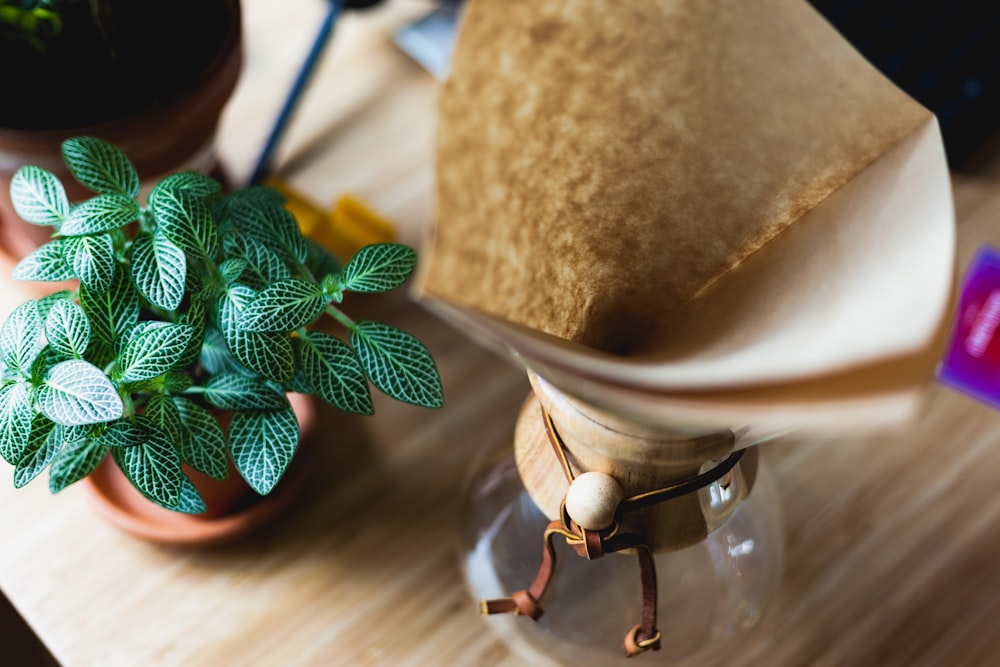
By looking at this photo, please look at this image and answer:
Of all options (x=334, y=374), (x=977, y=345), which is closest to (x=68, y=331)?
(x=334, y=374)

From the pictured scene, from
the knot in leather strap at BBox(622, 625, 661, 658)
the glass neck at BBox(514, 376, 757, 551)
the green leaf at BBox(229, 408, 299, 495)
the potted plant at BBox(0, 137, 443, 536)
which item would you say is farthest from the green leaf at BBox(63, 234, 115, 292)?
the knot in leather strap at BBox(622, 625, 661, 658)

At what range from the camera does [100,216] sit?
20.1 inches

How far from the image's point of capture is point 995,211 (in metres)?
0.82

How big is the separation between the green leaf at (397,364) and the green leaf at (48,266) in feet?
0.53

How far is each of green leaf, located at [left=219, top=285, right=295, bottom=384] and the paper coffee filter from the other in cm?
10

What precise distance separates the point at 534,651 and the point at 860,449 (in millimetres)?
294

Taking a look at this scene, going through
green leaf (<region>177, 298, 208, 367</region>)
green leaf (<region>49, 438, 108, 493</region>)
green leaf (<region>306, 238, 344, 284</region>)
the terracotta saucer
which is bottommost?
the terracotta saucer

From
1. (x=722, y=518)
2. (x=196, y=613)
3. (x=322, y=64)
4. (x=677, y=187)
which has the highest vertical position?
(x=677, y=187)

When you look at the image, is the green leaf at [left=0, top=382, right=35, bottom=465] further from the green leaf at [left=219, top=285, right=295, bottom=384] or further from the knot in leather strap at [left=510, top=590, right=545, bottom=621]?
the knot in leather strap at [left=510, top=590, right=545, bottom=621]

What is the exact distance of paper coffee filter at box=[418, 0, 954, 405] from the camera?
0.46 meters

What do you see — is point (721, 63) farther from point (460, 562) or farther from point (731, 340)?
point (460, 562)

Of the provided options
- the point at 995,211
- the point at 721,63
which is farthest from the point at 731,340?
the point at 995,211

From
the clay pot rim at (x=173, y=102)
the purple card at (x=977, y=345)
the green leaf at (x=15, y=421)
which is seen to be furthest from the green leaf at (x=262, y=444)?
the purple card at (x=977, y=345)

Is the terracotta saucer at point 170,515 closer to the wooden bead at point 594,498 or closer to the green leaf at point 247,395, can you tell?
the green leaf at point 247,395
